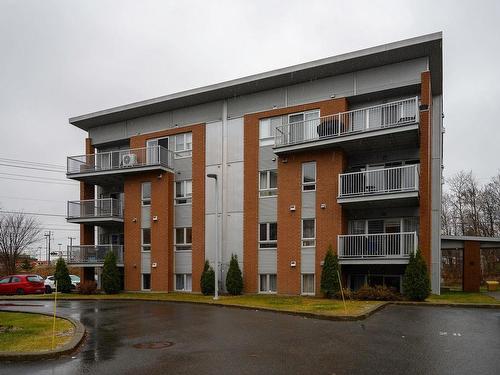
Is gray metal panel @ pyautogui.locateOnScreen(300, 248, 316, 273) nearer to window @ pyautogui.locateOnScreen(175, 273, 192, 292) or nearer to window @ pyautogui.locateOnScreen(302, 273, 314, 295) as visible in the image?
window @ pyautogui.locateOnScreen(302, 273, 314, 295)

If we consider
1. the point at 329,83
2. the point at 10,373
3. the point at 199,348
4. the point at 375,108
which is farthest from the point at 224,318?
the point at 329,83

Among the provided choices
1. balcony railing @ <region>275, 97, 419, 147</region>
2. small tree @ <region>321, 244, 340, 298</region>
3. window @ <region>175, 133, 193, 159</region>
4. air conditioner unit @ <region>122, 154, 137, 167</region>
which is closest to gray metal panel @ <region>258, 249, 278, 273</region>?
small tree @ <region>321, 244, 340, 298</region>

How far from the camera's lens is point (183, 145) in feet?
92.0

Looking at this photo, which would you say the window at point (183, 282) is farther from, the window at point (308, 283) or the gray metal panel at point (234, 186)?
the window at point (308, 283)

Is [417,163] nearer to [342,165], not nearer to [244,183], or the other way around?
[342,165]

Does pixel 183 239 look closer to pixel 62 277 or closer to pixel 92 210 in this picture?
pixel 92 210

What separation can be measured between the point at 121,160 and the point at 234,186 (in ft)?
27.8

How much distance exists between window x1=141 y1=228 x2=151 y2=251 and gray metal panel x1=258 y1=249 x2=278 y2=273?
7.64 metres

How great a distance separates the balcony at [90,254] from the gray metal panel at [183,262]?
409cm

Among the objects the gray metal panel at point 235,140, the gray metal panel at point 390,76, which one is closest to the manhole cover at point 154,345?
the gray metal panel at point 235,140

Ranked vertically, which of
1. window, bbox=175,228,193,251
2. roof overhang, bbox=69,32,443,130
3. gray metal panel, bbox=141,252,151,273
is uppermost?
roof overhang, bbox=69,32,443,130

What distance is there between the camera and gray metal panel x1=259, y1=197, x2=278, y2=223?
24.3m

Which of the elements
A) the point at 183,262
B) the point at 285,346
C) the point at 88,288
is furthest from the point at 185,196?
the point at 285,346

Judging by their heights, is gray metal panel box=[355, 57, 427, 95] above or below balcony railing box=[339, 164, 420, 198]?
above
